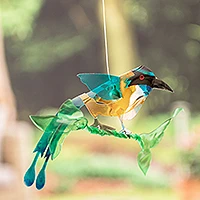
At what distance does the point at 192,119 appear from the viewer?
1562 millimetres

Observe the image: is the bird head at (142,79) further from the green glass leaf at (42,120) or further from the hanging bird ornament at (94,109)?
the green glass leaf at (42,120)

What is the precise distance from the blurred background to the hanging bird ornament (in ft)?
2.39

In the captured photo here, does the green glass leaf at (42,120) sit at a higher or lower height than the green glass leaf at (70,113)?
lower

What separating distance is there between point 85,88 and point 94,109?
29.3 inches

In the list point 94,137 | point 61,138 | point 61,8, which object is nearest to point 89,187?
point 94,137

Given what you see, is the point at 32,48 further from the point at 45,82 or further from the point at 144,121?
the point at 144,121

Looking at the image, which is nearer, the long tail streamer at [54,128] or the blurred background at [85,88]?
the long tail streamer at [54,128]

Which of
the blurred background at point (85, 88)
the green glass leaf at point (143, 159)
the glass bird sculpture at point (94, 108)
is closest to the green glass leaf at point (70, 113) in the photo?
the glass bird sculpture at point (94, 108)

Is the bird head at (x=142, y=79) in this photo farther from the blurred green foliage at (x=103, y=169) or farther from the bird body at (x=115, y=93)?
the blurred green foliage at (x=103, y=169)

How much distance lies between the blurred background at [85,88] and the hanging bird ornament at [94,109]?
728mm

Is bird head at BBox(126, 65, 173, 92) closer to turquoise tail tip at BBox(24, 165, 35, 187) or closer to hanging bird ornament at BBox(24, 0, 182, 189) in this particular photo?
hanging bird ornament at BBox(24, 0, 182, 189)

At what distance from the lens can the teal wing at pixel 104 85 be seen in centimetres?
75

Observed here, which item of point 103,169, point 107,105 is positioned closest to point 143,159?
point 107,105

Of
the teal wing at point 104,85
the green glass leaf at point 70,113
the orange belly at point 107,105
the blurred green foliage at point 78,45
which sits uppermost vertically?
the blurred green foliage at point 78,45
